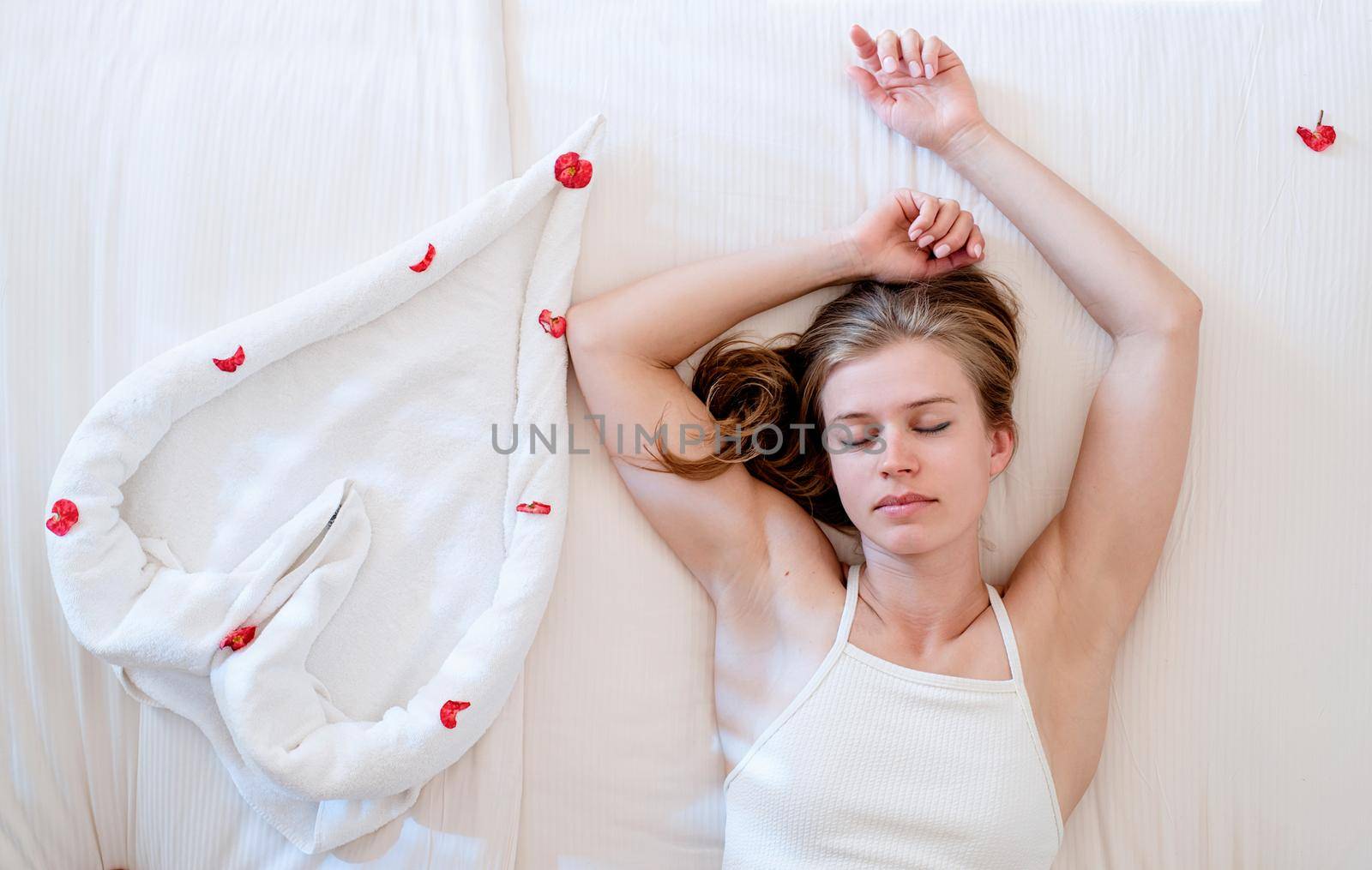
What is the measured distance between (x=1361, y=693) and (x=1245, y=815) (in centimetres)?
20

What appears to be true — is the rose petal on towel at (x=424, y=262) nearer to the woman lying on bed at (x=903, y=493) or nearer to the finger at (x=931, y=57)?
the woman lying on bed at (x=903, y=493)

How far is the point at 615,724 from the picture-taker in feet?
3.76

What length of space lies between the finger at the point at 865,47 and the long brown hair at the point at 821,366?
0.93ft

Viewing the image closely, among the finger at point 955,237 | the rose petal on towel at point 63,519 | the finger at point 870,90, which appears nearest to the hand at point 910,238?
the finger at point 955,237

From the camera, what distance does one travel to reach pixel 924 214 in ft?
3.73

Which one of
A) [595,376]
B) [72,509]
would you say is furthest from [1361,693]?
[72,509]

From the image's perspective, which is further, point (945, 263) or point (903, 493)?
point (945, 263)

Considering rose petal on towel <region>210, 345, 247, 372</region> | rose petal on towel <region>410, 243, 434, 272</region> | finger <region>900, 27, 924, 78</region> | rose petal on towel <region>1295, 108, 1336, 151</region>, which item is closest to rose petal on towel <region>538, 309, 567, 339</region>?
rose petal on towel <region>410, 243, 434, 272</region>

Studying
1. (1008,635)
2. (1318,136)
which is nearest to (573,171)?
(1008,635)

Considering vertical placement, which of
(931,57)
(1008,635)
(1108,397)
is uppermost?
(931,57)

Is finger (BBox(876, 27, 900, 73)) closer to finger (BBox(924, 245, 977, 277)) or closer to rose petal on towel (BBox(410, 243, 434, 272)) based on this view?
finger (BBox(924, 245, 977, 277))

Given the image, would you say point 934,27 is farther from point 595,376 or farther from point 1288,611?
point 1288,611

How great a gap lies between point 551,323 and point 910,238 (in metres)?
0.44

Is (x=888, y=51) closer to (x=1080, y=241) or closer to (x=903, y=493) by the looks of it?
(x=1080, y=241)
